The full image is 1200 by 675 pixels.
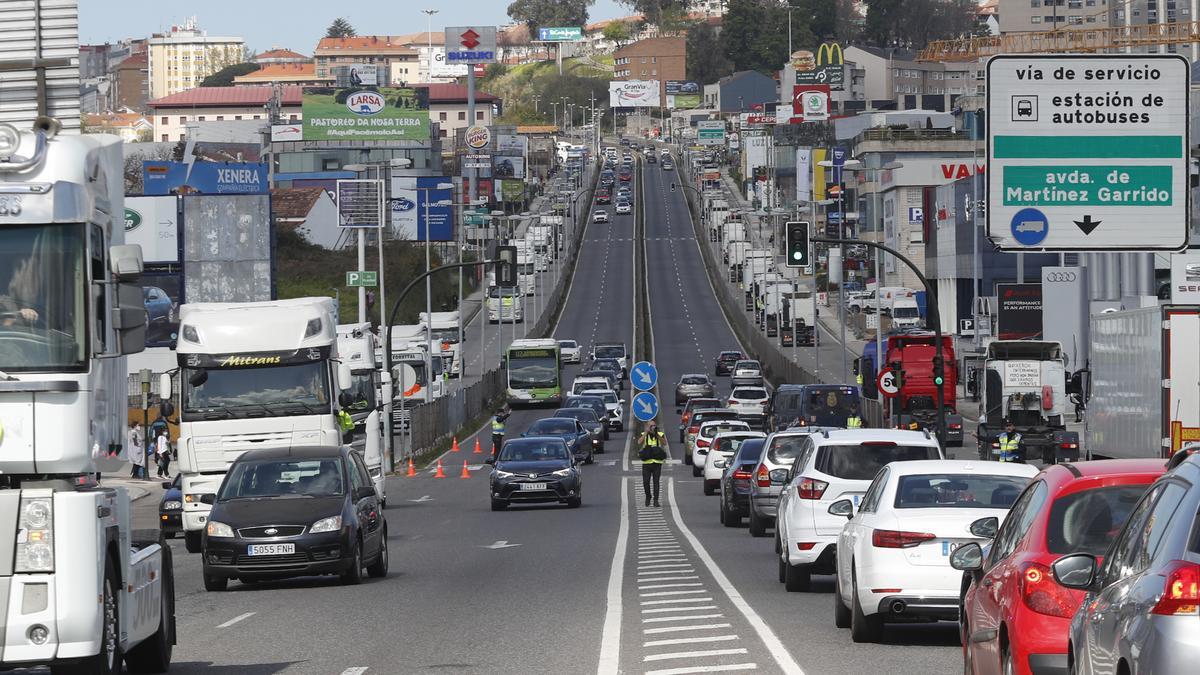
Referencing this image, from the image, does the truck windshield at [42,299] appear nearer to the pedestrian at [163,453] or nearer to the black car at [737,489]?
the black car at [737,489]

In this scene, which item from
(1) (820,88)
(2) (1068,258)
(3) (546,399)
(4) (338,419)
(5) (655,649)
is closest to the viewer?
(5) (655,649)

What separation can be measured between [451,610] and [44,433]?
7.74 m

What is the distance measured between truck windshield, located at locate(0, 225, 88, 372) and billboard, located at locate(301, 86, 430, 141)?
14197cm

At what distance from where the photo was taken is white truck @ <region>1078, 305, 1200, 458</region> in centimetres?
2609

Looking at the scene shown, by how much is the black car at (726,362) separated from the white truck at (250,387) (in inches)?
2619

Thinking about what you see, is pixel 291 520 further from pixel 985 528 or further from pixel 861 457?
pixel 985 528

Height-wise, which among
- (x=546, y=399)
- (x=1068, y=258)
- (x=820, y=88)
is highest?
(x=820, y=88)

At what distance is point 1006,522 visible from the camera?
1082 cm

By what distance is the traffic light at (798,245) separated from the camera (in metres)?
41.7

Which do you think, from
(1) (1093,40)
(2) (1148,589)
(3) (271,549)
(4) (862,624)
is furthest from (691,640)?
(1) (1093,40)

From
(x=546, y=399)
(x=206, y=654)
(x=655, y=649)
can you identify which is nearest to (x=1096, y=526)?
(x=655, y=649)

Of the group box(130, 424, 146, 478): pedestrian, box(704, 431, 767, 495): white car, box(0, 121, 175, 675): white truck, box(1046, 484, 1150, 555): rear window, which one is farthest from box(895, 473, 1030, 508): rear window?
box(130, 424, 146, 478): pedestrian

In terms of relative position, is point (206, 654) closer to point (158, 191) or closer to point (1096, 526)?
point (1096, 526)

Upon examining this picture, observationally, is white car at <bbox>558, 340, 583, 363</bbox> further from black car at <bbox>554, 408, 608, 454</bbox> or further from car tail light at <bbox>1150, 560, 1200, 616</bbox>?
car tail light at <bbox>1150, 560, 1200, 616</bbox>
